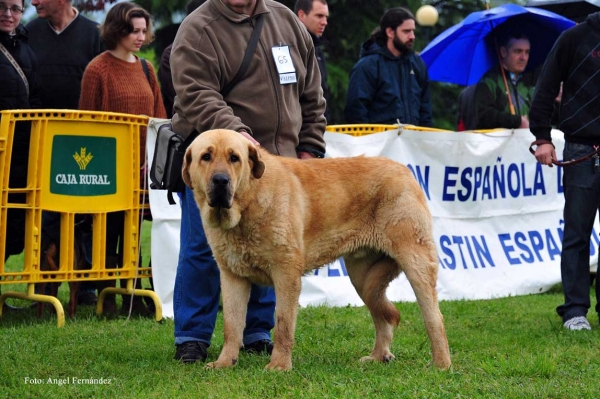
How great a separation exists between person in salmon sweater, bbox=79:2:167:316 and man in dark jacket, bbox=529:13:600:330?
10.9 ft

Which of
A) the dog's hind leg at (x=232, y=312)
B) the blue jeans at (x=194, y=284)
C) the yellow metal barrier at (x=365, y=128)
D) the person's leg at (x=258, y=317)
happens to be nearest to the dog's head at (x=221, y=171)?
the dog's hind leg at (x=232, y=312)

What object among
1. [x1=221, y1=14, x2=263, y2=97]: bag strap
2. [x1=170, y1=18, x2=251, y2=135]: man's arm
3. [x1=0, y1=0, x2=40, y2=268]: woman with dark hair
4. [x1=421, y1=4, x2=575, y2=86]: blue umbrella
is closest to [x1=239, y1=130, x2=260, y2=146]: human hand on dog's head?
[x1=170, y1=18, x2=251, y2=135]: man's arm

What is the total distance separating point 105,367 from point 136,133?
2.73m

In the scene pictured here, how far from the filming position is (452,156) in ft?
30.8

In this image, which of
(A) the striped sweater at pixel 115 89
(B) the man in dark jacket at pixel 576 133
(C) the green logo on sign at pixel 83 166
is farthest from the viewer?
(A) the striped sweater at pixel 115 89

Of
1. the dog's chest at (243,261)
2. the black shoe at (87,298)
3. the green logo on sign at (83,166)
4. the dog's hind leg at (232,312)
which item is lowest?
the black shoe at (87,298)

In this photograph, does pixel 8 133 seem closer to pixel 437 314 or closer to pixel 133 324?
pixel 133 324

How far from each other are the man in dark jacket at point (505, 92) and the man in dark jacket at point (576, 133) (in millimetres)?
2561

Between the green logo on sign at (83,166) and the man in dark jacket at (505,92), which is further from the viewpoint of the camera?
the man in dark jacket at (505,92)

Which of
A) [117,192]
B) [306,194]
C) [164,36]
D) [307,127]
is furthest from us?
[164,36]

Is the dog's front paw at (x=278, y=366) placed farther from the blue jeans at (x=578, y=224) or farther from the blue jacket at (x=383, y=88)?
the blue jacket at (x=383, y=88)

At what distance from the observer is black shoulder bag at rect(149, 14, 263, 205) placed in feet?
18.2

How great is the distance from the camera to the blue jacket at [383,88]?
959cm

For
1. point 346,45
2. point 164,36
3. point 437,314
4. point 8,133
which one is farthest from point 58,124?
point 346,45
